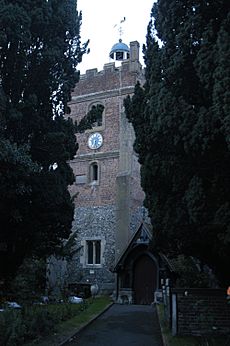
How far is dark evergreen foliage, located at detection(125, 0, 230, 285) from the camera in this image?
8.96 metres

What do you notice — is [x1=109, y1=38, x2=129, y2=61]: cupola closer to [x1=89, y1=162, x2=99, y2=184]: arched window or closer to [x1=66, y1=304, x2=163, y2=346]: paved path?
[x1=89, y1=162, x2=99, y2=184]: arched window

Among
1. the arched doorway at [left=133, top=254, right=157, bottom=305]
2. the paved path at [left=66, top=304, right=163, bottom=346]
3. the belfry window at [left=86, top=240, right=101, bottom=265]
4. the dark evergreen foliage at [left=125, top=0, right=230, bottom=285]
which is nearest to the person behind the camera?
the dark evergreen foliage at [left=125, top=0, right=230, bottom=285]

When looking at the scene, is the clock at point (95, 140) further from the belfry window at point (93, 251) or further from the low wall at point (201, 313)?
the low wall at point (201, 313)

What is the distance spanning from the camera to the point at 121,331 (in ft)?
46.7

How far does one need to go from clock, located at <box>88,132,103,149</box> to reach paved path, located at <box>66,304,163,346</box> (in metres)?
17.4

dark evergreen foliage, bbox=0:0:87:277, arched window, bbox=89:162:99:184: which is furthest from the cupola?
dark evergreen foliage, bbox=0:0:87:277

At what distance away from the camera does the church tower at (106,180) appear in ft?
104

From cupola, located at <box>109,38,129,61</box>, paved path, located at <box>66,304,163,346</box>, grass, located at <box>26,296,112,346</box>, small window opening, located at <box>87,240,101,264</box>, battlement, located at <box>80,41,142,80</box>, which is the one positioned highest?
cupola, located at <box>109,38,129,61</box>

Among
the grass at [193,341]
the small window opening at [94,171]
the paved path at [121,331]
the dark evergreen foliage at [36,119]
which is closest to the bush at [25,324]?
the paved path at [121,331]

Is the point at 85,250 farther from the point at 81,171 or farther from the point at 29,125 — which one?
the point at 29,125

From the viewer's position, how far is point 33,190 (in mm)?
12500

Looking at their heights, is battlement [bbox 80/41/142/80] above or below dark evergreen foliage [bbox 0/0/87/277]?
above

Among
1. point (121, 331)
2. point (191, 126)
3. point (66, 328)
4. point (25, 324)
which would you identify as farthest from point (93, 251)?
point (191, 126)

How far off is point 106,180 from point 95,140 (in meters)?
3.35
